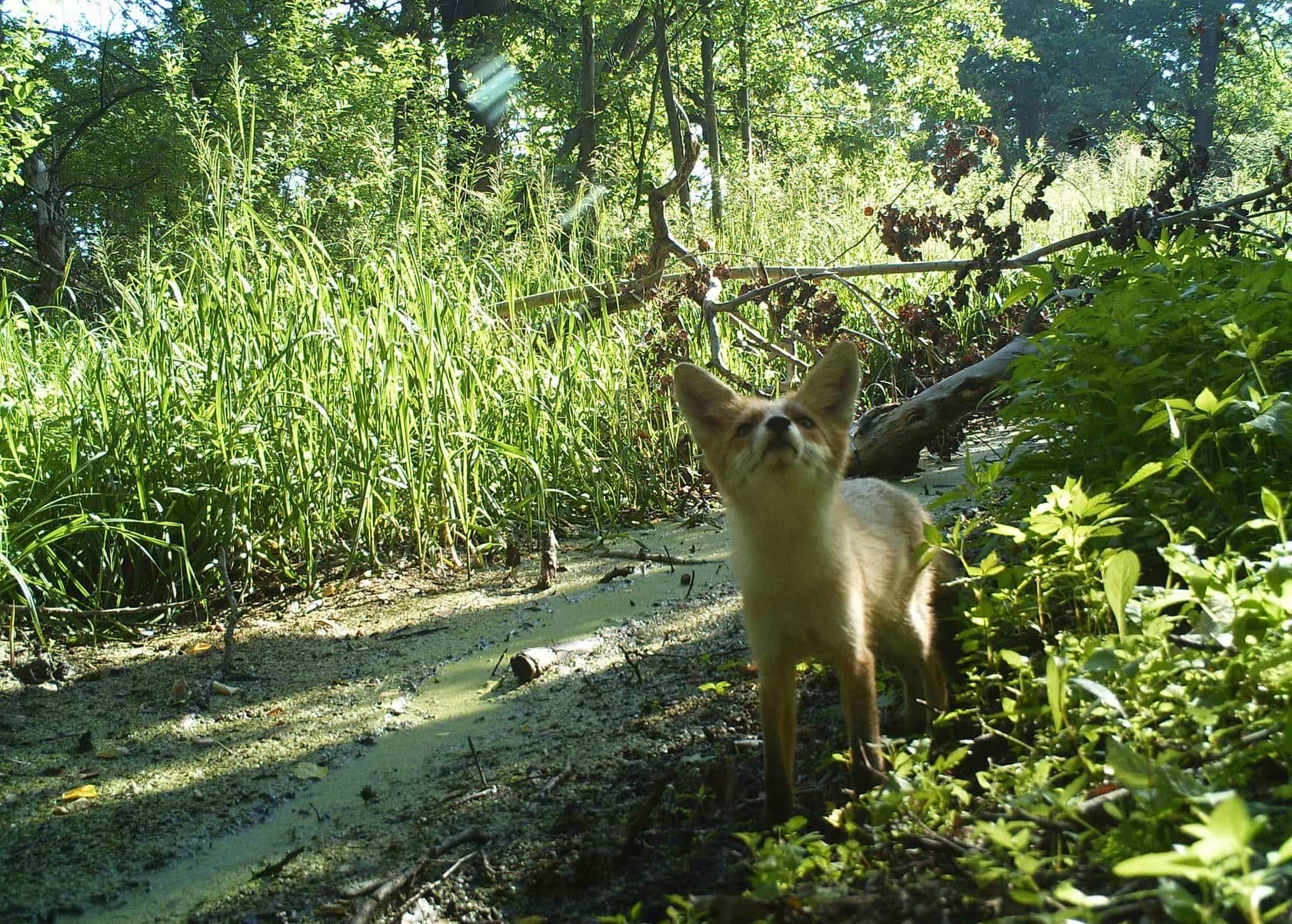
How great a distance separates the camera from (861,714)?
8.23 ft

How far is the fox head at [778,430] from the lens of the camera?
2494 millimetres

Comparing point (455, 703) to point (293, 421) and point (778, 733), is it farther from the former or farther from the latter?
point (293, 421)

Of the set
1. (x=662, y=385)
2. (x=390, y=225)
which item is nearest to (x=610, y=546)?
(x=662, y=385)

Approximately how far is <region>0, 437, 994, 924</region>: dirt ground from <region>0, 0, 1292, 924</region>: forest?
17 millimetres

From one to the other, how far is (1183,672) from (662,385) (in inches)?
190

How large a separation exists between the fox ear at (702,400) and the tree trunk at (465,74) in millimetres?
12489

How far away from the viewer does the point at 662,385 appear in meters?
6.77

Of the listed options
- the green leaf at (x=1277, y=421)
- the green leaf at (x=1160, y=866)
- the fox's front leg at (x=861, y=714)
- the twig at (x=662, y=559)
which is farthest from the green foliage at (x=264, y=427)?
the green leaf at (x=1160, y=866)

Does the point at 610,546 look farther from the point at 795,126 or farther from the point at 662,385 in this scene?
the point at 795,126

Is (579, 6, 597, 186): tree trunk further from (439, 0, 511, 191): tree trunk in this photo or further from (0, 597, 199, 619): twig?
(0, 597, 199, 619): twig

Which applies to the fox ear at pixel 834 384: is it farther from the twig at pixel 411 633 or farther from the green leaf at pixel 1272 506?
→ the twig at pixel 411 633

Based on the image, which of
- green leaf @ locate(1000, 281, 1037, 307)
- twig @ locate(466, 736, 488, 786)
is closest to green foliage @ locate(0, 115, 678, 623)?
twig @ locate(466, 736, 488, 786)

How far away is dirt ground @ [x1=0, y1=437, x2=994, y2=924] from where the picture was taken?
2.44 meters

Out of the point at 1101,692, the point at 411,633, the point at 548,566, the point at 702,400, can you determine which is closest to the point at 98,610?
the point at 411,633
